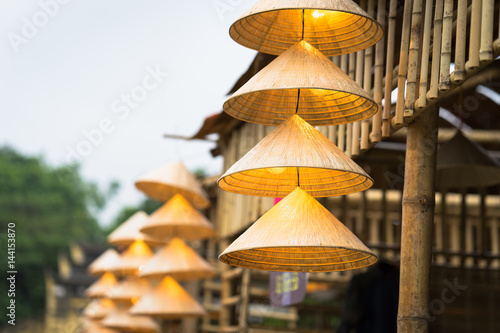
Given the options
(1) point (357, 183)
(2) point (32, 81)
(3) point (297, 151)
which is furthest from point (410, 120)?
(2) point (32, 81)

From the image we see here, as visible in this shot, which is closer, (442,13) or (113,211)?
(442,13)

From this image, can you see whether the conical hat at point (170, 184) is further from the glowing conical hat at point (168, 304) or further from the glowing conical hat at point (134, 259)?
the glowing conical hat at point (134, 259)

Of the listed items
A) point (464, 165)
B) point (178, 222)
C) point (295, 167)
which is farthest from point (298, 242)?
point (178, 222)

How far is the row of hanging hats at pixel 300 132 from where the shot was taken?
3.27 metres

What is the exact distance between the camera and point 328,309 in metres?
10.3

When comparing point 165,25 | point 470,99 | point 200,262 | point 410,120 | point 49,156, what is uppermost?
point 165,25

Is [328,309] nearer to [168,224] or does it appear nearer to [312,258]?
[168,224]

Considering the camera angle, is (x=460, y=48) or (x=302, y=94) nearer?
(x=460, y=48)

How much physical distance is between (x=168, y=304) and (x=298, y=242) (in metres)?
5.01

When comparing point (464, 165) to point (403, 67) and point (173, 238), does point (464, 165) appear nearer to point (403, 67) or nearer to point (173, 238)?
point (403, 67)

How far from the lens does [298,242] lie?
3.15 m

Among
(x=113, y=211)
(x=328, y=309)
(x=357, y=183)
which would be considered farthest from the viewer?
(x=113, y=211)

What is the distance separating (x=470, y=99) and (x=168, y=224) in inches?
143

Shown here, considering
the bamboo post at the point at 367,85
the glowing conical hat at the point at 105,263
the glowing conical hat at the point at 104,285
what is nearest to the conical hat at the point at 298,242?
the bamboo post at the point at 367,85
